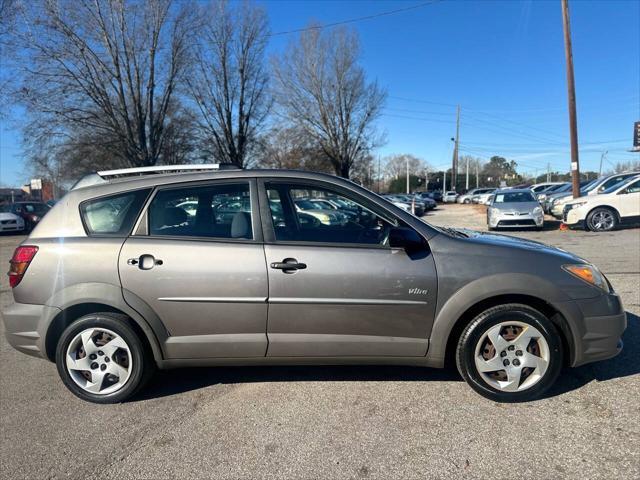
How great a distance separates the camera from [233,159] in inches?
1162

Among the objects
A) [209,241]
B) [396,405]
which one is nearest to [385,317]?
[396,405]

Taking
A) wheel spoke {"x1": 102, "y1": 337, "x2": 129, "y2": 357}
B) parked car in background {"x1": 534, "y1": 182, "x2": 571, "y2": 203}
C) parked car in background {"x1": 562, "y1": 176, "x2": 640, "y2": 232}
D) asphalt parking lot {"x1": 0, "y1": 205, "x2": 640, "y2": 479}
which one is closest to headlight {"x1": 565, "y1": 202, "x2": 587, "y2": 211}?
parked car in background {"x1": 562, "y1": 176, "x2": 640, "y2": 232}

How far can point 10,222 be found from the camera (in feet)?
65.7

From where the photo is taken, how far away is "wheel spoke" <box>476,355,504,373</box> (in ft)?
9.41

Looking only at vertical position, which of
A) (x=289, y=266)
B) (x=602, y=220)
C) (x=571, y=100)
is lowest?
(x=602, y=220)

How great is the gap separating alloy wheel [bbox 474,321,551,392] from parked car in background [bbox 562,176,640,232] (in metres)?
11.9

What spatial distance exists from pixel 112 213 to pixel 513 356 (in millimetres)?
3128

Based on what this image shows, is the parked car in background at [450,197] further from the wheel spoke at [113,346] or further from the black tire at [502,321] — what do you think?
the wheel spoke at [113,346]

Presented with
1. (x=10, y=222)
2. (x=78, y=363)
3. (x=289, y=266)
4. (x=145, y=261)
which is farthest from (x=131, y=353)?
(x=10, y=222)

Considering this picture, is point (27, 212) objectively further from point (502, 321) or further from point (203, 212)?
point (502, 321)

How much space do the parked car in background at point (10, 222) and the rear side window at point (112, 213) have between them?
2150 cm

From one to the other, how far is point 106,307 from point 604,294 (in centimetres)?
362

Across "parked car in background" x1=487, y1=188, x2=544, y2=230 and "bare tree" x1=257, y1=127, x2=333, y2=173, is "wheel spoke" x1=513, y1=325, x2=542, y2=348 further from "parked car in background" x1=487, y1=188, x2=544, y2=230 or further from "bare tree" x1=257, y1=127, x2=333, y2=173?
"bare tree" x1=257, y1=127, x2=333, y2=173

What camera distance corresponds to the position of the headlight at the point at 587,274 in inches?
114
